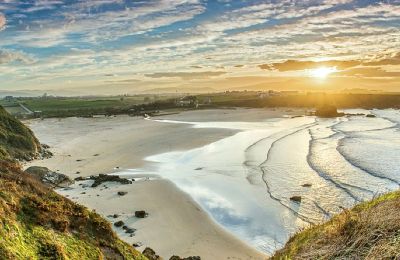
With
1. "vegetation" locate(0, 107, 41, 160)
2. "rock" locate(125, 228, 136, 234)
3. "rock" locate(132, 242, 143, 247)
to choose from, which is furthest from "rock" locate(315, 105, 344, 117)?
"rock" locate(132, 242, 143, 247)

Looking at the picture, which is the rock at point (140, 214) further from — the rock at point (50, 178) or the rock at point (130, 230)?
the rock at point (50, 178)

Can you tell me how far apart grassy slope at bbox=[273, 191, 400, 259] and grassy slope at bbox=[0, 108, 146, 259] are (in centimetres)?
414

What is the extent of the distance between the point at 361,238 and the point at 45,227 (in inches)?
230

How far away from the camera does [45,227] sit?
24.5ft

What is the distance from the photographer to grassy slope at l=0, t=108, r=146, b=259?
6.54 meters

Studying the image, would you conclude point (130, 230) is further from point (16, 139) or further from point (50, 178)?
point (16, 139)

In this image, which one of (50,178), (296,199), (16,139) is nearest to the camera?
(296,199)

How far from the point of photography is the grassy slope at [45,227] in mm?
6543

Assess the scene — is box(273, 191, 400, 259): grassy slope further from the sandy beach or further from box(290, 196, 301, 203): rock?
box(290, 196, 301, 203): rock

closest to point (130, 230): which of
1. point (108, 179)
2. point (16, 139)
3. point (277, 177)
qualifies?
point (108, 179)

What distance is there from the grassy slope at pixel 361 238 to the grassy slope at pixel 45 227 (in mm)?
4139

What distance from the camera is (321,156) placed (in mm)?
40000

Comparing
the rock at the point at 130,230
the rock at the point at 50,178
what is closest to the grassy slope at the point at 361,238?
the rock at the point at 130,230

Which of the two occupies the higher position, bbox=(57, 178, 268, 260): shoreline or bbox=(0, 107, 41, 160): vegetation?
bbox=(0, 107, 41, 160): vegetation
